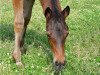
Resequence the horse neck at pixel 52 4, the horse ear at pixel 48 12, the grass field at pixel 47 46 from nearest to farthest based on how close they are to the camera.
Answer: the horse ear at pixel 48 12
the horse neck at pixel 52 4
the grass field at pixel 47 46

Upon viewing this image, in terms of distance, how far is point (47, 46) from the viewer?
8.12 m

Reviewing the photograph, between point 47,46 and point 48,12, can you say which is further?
point 47,46

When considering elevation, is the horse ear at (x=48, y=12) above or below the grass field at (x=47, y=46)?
above

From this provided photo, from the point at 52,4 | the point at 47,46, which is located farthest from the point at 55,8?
the point at 47,46

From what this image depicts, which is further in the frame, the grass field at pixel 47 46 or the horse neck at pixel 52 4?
the grass field at pixel 47 46

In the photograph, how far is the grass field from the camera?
6.79m

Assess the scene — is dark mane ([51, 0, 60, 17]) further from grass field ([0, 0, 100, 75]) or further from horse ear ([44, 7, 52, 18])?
grass field ([0, 0, 100, 75])

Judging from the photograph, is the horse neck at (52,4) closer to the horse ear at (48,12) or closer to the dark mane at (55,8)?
the dark mane at (55,8)

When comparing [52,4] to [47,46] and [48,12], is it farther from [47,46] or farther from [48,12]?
[47,46]

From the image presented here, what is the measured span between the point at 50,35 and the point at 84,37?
9.68 ft

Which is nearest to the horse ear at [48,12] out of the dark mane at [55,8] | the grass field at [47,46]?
the dark mane at [55,8]

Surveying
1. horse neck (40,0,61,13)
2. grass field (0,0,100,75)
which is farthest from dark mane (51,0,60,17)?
grass field (0,0,100,75)

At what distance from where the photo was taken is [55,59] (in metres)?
6.11

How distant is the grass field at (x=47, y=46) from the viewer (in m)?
6.79
